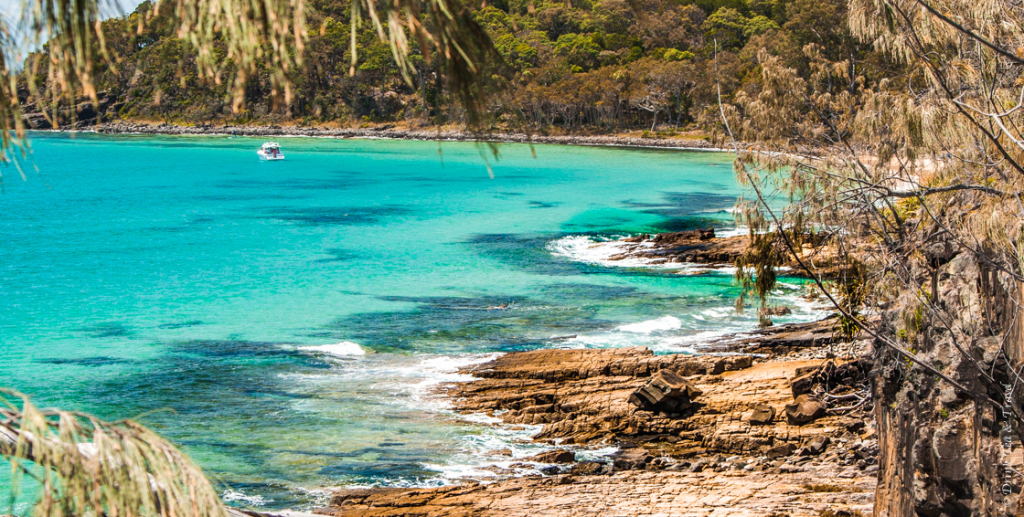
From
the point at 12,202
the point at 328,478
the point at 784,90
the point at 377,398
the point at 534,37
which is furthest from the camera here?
the point at 534,37

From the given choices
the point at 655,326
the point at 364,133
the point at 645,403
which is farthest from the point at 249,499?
the point at 364,133

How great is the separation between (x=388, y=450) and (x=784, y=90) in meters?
10.2

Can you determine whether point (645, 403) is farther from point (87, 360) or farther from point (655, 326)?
point (87, 360)

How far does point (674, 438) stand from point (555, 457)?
1.66 meters

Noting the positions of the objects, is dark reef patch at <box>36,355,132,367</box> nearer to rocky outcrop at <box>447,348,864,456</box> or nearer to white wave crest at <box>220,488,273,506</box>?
rocky outcrop at <box>447,348,864,456</box>

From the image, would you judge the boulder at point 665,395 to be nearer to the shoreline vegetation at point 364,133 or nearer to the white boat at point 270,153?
the shoreline vegetation at point 364,133

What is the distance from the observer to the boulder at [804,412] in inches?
412

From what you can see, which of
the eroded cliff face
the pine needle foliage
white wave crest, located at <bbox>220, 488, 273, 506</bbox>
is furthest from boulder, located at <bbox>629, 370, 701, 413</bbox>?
the pine needle foliage

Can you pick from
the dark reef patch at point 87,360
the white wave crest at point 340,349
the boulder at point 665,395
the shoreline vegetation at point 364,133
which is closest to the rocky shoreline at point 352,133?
the shoreline vegetation at point 364,133

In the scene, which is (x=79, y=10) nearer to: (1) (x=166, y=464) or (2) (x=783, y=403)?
(1) (x=166, y=464)

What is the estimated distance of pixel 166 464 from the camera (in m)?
2.63

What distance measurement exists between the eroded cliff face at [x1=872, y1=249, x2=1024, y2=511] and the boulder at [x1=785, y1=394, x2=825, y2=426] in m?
2.61

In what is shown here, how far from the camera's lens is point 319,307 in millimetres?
20688

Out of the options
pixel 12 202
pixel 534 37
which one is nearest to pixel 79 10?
pixel 12 202
